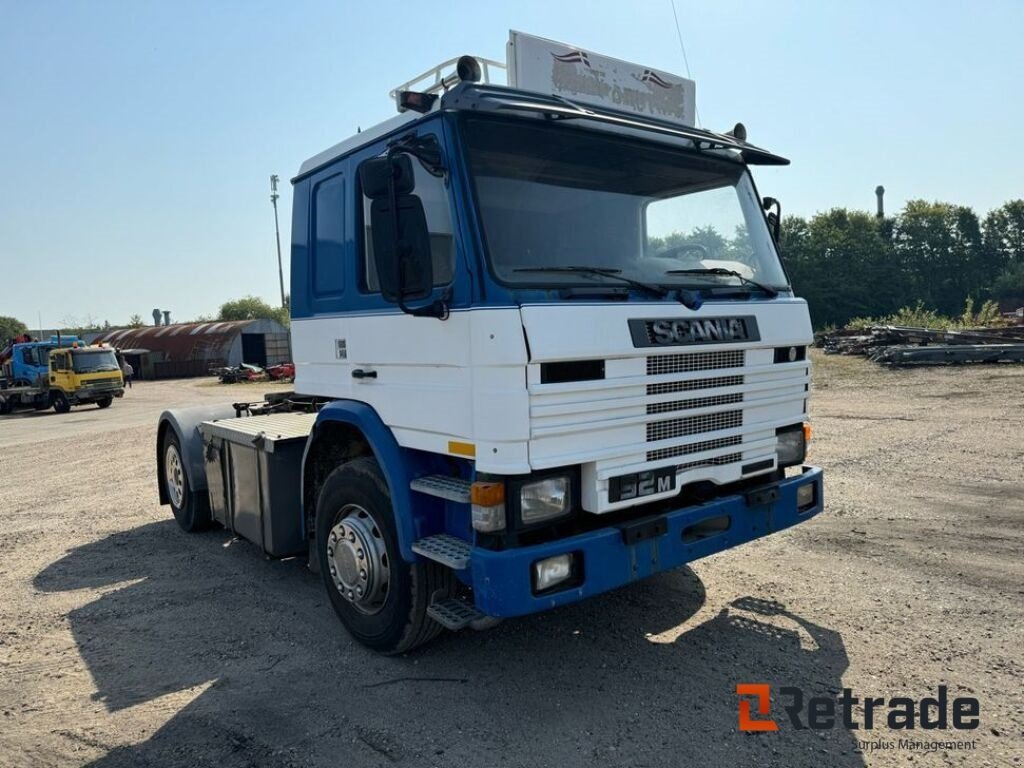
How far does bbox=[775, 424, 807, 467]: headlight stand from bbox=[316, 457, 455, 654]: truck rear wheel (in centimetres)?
213

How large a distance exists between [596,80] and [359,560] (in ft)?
10.1

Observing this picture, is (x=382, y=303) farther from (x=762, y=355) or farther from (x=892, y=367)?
(x=892, y=367)

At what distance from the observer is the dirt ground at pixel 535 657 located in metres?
3.17

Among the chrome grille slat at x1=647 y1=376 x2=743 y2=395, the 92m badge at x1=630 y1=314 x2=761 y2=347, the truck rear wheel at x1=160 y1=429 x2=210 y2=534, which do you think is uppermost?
the 92m badge at x1=630 y1=314 x2=761 y2=347

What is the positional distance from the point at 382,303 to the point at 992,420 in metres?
10.8

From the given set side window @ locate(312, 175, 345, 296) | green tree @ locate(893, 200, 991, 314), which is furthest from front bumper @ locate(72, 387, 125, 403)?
green tree @ locate(893, 200, 991, 314)

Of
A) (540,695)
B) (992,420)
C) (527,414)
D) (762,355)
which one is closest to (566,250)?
(527,414)

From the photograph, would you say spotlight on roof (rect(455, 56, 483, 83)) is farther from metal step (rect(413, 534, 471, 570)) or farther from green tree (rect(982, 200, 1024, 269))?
green tree (rect(982, 200, 1024, 269))

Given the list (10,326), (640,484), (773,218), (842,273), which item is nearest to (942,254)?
(842,273)

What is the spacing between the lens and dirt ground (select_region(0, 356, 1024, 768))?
10.4 feet

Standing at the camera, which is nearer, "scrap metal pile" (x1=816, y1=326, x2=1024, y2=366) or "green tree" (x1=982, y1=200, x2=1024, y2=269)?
"scrap metal pile" (x1=816, y1=326, x2=1024, y2=366)

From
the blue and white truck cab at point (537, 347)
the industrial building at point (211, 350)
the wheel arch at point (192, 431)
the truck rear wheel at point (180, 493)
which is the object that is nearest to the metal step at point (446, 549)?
the blue and white truck cab at point (537, 347)

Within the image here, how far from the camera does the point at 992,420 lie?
11.0m

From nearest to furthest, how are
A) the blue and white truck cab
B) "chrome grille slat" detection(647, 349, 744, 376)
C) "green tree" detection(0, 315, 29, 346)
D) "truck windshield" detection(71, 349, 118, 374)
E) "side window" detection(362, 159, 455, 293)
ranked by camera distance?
the blue and white truck cab < "side window" detection(362, 159, 455, 293) < "chrome grille slat" detection(647, 349, 744, 376) < "truck windshield" detection(71, 349, 118, 374) < "green tree" detection(0, 315, 29, 346)
